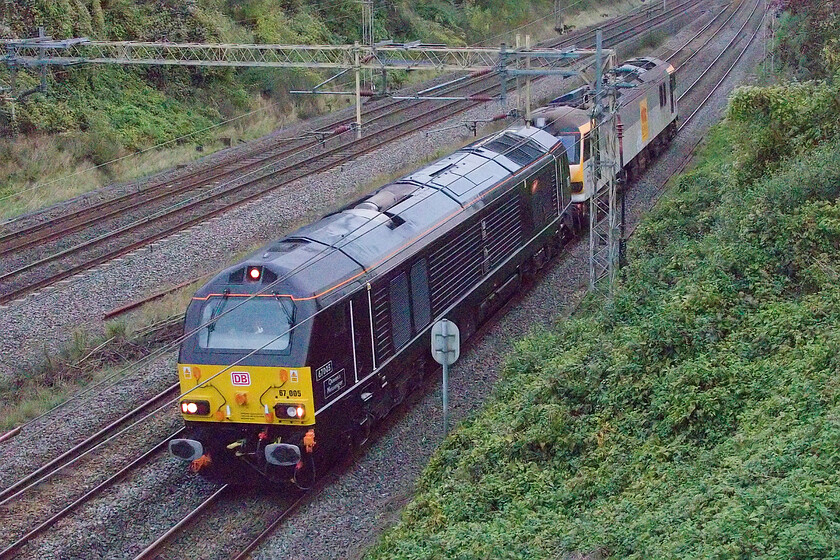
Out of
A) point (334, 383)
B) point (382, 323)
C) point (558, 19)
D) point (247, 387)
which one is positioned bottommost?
point (334, 383)

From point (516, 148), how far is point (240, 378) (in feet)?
32.6

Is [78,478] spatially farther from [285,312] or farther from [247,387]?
[285,312]

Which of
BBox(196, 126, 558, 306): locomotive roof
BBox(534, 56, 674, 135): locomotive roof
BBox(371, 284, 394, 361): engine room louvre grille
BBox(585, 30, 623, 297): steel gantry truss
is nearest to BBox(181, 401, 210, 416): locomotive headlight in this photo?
BBox(196, 126, 558, 306): locomotive roof

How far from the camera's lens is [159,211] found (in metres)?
25.1

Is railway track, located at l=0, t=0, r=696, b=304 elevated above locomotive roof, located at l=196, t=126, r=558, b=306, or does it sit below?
below

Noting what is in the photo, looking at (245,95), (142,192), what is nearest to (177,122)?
(245,95)

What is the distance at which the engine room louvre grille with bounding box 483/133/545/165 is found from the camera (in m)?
19.3

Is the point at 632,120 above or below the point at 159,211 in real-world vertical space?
above

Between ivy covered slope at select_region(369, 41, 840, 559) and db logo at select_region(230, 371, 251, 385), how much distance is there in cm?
245

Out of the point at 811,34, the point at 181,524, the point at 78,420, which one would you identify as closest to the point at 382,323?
the point at 181,524

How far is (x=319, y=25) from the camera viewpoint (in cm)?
4769

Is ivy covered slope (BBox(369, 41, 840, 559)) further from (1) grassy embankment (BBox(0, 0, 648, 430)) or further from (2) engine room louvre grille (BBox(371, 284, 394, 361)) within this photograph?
(1) grassy embankment (BBox(0, 0, 648, 430))

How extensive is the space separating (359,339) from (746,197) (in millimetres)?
7329

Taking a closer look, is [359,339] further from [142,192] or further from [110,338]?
[142,192]
